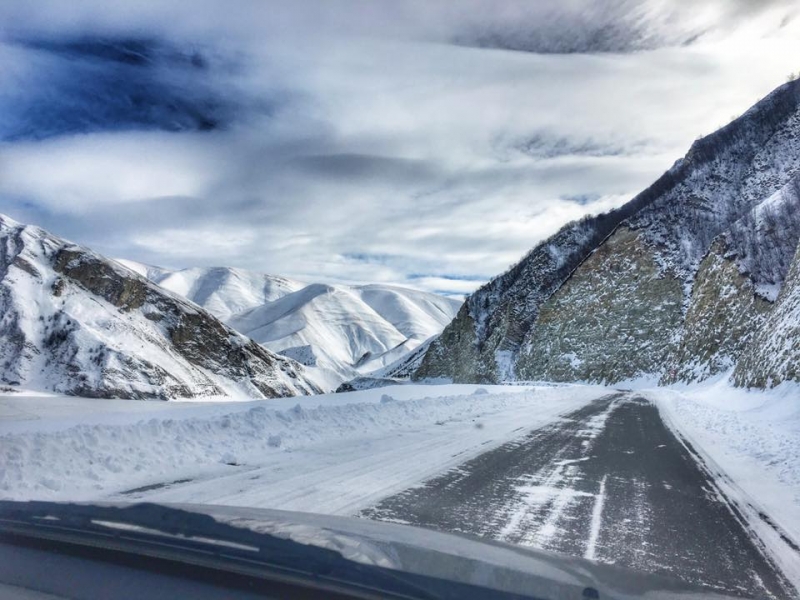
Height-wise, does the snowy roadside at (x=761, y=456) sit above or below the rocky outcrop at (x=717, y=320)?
below

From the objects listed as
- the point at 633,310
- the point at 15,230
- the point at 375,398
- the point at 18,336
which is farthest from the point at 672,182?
the point at 15,230

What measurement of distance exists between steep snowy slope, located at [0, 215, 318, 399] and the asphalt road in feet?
231

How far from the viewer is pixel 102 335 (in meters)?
73.4

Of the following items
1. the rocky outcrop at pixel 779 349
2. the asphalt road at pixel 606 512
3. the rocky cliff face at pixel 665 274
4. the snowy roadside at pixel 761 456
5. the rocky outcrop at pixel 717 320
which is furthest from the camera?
the rocky cliff face at pixel 665 274

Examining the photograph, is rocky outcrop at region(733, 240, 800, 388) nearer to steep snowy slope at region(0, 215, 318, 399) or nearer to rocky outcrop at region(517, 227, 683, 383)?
rocky outcrop at region(517, 227, 683, 383)

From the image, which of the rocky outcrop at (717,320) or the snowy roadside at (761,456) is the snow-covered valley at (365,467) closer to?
the snowy roadside at (761,456)

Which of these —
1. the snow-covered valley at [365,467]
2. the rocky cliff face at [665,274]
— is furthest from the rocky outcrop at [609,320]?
the snow-covered valley at [365,467]

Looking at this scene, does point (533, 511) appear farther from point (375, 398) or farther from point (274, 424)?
point (375, 398)

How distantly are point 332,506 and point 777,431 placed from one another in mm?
12262

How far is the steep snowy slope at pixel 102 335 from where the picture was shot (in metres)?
68.8

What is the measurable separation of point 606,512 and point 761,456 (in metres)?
5.98

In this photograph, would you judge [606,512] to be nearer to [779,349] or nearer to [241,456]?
[241,456]

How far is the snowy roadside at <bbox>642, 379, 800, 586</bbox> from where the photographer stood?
16.8 feet

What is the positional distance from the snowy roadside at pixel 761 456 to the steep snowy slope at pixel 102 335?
224ft
